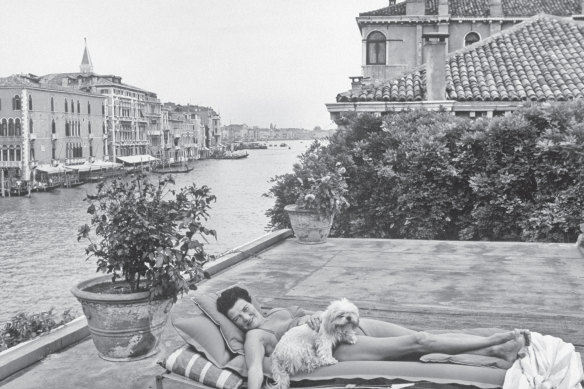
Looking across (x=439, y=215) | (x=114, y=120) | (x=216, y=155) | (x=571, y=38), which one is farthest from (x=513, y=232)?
(x=216, y=155)

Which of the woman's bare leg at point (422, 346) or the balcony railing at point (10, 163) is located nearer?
the woman's bare leg at point (422, 346)

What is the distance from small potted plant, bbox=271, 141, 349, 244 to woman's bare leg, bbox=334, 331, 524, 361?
630 cm

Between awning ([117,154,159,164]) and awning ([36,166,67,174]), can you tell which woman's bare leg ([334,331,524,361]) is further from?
awning ([117,154,159,164])

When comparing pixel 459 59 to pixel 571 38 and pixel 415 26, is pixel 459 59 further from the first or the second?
pixel 415 26

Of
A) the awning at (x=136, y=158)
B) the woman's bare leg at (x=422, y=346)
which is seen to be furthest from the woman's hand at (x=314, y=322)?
the awning at (x=136, y=158)

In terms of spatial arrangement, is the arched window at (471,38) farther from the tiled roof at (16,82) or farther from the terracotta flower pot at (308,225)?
the tiled roof at (16,82)

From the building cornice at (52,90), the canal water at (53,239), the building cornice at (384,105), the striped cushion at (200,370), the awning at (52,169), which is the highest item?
the building cornice at (52,90)

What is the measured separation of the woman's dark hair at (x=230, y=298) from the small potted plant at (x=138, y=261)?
16.1 inches

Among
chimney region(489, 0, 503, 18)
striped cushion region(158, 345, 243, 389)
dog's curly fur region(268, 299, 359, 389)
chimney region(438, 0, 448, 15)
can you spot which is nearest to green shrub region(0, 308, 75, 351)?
striped cushion region(158, 345, 243, 389)

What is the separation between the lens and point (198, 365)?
4.41 metres

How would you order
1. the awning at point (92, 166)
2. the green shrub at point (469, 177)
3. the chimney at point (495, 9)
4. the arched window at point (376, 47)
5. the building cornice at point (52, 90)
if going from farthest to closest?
the awning at point (92, 166) → the building cornice at point (52, 90) → the chimney at point (495, 9) → the arched window at point (376, 47) → the green shrub at point (469, 177)

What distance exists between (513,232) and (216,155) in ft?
476

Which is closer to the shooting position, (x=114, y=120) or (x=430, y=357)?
(x=430, y=357)

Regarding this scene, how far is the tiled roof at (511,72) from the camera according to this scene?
16.3 m
